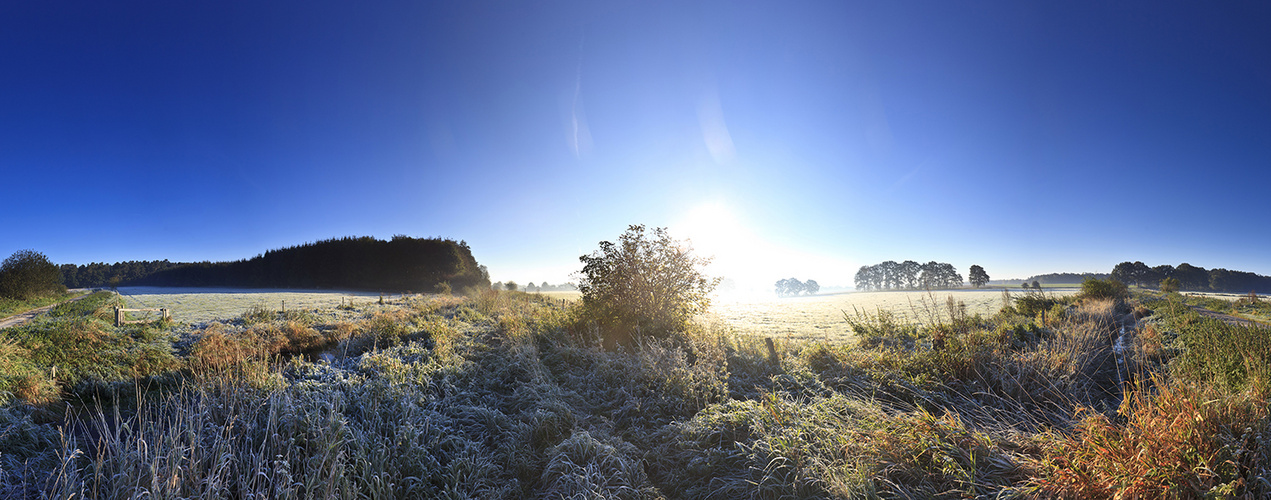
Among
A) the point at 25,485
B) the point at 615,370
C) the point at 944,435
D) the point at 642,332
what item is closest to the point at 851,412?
the point at 944,435

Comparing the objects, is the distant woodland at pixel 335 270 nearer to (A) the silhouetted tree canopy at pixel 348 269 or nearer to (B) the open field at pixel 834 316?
(A) the silhouetted tree canopy at pixel 348 269

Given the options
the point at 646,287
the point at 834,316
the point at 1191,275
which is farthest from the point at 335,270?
the point at 1191,275

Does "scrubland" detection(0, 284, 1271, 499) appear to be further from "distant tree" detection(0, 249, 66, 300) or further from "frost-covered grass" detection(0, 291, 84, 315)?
"distant tree" detection(0, 249, 66, 300)

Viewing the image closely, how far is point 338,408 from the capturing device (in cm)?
419

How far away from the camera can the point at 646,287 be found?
9727mm

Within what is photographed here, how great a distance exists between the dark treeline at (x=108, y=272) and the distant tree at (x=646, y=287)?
152 ft

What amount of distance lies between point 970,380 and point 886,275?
48727 millimetres

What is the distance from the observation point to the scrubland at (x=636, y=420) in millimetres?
2697

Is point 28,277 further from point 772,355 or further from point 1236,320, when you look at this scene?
point 1236,320

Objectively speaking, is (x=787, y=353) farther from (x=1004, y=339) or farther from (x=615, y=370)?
(x=1004, y=339)

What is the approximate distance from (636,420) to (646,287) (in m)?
5.02

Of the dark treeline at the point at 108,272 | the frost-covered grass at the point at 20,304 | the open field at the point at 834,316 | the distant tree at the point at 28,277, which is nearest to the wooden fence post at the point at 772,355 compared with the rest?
the open field at the point at 834,316

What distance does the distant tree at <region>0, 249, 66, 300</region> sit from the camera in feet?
52.0

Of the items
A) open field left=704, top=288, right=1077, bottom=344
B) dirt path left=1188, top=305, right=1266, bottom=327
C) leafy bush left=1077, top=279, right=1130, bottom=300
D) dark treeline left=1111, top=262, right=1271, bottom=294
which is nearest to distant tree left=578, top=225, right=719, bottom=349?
open field left=704, top=288, right=1077, bottom=344
